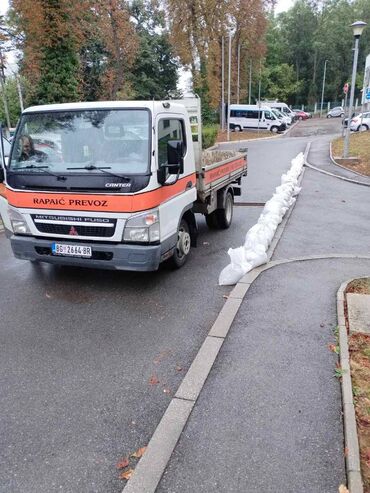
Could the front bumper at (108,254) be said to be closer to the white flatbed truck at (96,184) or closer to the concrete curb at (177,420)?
the white flatbed truck at (96,184)

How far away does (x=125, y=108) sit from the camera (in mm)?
5223

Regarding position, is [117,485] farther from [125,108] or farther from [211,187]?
[211,187]

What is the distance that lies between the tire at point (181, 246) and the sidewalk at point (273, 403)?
122 centimetres

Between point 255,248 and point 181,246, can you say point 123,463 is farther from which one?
point 255,248

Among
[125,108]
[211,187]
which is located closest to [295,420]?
[125,108]

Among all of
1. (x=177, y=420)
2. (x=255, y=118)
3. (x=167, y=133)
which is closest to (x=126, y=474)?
(x=177, y=420)

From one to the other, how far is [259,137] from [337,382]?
3667cm

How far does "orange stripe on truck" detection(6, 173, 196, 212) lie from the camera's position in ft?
15.9

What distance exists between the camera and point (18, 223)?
546 centimetres

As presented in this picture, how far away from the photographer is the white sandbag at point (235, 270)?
227 inches

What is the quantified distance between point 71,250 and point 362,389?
3509 millimetres

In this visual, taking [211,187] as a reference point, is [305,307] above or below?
below

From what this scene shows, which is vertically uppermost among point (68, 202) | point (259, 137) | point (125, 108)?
point (125, 108)

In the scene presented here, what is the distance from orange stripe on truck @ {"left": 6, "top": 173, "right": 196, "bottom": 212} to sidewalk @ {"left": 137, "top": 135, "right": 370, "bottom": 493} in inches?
64.7
